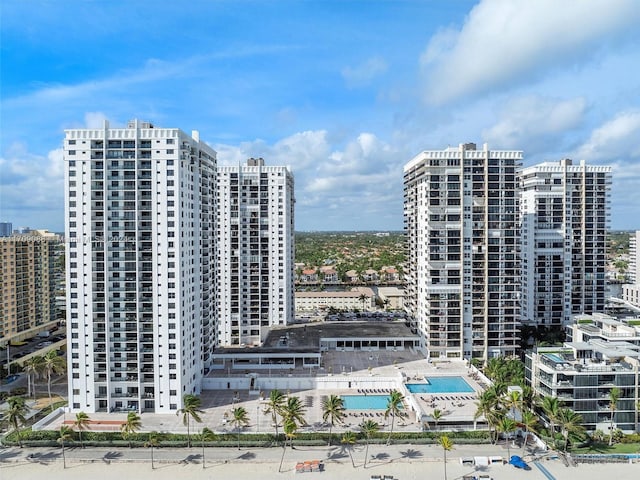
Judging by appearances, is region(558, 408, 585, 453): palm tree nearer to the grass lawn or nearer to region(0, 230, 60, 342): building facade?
the grass lawn

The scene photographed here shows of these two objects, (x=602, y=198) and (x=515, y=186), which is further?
(x=602, y=198)

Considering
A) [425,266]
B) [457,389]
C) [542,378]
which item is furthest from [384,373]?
[542,378]

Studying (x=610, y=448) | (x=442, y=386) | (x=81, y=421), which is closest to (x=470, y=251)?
(x=442, y=386)

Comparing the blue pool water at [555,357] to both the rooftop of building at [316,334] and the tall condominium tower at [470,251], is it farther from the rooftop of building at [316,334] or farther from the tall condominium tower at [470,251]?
the rooftop of building at [316,334]

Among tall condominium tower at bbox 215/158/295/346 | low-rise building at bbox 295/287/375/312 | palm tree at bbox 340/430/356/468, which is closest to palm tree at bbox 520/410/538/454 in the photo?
palm tree at bbox 340/430/356/468

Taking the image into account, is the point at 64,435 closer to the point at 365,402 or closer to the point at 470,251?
the point at 365,402

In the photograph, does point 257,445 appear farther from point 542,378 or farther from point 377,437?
point 542,378

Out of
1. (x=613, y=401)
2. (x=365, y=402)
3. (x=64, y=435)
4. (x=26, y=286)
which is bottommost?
(x=365, y=402)
